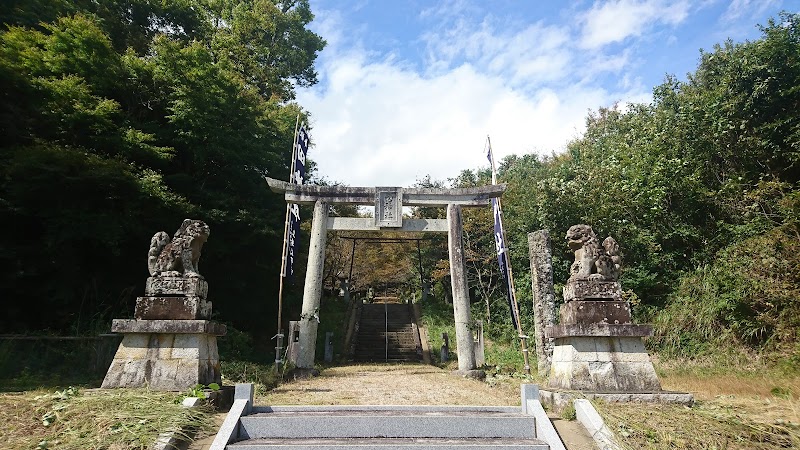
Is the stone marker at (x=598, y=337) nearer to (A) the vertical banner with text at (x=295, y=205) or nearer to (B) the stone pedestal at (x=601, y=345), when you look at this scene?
(B) the stone pedestal at (x=601, y=345)

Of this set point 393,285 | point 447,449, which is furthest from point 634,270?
point 393,285

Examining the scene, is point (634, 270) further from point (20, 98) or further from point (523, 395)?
point (20, 98)

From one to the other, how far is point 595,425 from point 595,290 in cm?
193

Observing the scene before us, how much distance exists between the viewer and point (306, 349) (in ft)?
40.0

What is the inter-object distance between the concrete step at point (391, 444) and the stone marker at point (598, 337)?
1.61 meters

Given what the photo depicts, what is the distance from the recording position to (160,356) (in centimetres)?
575

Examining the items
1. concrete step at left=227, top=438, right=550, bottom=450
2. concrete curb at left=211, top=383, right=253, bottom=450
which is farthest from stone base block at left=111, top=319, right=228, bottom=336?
concrete step at left=227, top=438, right=550, bottom=450

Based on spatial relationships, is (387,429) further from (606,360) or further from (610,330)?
(610,330)

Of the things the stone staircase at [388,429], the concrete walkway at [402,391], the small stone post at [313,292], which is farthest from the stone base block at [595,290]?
the small stone post at [313,292]

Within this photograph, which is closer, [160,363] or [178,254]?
[160,363]

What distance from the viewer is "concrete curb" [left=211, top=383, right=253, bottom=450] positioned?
13.9 feet

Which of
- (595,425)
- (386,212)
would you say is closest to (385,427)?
(595,425)

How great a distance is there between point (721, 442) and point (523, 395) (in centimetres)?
176

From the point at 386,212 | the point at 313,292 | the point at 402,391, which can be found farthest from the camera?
the point at 386,212
